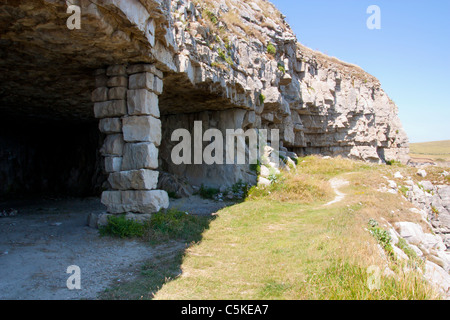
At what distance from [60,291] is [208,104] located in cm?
916

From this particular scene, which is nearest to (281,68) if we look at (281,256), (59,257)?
(281,256)

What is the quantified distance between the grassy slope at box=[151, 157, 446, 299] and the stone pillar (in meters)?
1.80

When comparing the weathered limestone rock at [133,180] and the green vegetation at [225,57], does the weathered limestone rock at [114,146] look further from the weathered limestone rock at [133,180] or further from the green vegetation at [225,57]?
the green vegetation at [225,57]

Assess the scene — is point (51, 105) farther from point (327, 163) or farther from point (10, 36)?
point (327, 163)

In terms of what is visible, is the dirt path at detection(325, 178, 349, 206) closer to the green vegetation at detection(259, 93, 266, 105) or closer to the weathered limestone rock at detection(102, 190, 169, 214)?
the green vegetation at detection(259, 93, 266, 105)

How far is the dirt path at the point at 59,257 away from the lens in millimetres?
4441

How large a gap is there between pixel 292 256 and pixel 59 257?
13.8 ft

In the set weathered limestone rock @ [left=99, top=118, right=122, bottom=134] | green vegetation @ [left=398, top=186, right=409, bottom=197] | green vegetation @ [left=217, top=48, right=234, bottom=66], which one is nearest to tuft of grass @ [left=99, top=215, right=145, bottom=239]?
weathered limestone rock @ [left=99, top=118, right=122, bottom=134]

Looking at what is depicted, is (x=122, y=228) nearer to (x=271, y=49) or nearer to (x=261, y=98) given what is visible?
(x=261, y=98)

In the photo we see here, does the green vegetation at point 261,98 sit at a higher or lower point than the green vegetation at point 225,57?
lower

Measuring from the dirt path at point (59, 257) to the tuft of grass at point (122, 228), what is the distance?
0.63 feet

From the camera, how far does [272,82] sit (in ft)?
51.5

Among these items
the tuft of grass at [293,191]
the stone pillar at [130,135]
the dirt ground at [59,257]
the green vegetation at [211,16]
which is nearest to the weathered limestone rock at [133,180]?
the stone pillar at [130,135]

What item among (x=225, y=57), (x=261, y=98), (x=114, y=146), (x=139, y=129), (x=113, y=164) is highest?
(x=225, y=57)
